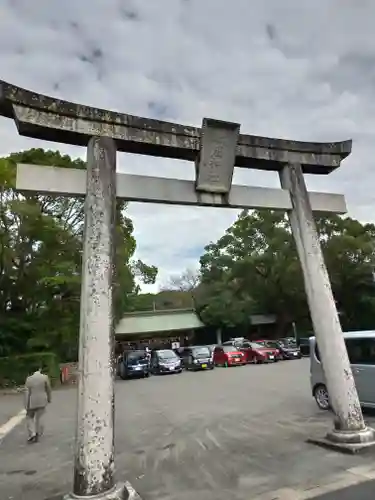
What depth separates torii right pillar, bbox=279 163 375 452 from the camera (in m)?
6.57

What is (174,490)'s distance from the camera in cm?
545

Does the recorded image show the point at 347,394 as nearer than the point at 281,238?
Yes

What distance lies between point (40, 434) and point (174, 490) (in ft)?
19.0

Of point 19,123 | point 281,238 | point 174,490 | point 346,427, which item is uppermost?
point 281,238

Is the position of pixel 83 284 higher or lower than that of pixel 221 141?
lower

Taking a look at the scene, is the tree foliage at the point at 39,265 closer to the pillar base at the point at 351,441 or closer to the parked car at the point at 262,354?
the parked car at the point at 262,354

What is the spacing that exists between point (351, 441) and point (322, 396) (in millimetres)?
4231

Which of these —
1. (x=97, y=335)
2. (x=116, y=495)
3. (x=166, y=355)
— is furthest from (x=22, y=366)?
(x=116, y=495)

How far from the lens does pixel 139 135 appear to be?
651 centimetres

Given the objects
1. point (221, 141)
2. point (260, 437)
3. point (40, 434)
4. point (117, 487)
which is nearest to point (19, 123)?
point (221, 141)

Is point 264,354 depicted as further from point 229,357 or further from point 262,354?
point 229,357

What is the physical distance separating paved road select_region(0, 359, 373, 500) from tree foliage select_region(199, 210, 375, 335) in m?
26.2

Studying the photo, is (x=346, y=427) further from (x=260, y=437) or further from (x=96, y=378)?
(x=96, y=378)

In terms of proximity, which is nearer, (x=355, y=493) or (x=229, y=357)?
(x=355, y=493)
